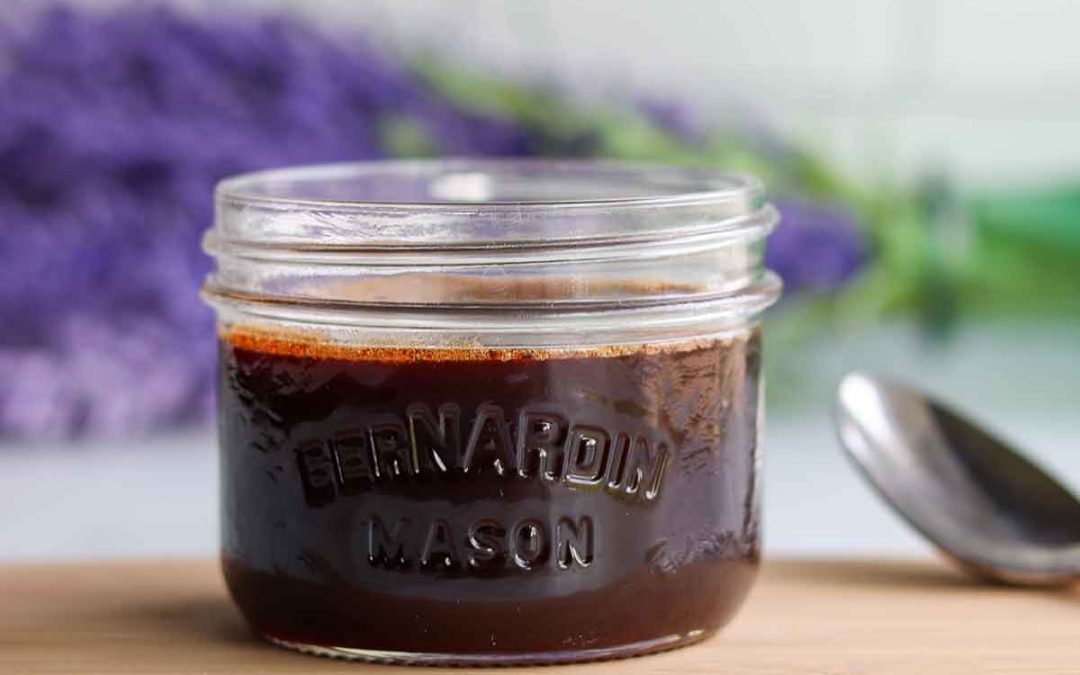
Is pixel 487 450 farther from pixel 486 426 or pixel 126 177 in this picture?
pixel 126 177

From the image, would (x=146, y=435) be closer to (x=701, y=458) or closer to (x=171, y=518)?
(x=171, y=518)

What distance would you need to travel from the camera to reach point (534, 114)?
2082 millimetres

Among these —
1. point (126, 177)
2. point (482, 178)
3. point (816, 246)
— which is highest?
point (482, 178)

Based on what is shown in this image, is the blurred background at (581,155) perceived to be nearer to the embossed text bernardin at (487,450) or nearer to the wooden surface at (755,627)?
the wooden surface at (755,627)

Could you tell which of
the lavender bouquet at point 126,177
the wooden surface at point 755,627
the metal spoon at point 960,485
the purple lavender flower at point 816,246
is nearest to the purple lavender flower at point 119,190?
the lavender bouquet at point 126,177

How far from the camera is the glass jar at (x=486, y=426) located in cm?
80

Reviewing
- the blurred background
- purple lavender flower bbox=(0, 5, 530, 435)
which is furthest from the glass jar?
purple lavender flower bbox=(0, 5, 530, 435)

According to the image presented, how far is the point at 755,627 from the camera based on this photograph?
0.92m

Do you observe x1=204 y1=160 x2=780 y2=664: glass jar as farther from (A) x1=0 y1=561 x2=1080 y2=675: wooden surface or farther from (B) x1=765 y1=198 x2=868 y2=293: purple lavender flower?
(B) x1=765 y1=198 x2=868 y2=293: purple lavender flower

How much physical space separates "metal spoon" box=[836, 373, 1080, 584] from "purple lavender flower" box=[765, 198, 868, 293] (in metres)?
0.94

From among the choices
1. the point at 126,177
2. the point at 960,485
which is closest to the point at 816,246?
the point at 126,177

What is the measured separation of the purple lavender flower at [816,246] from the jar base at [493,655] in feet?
4.07

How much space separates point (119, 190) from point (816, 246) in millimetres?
835

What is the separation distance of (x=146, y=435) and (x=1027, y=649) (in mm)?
1260
